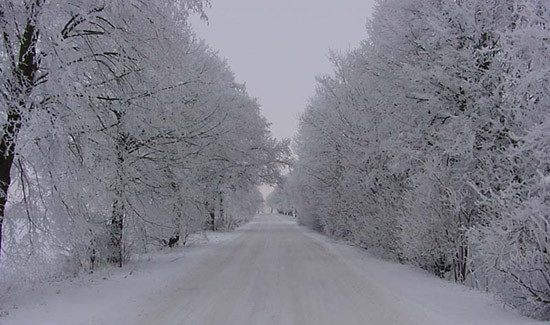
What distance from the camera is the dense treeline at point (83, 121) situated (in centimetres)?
770

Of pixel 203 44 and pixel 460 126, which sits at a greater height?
pixel 203 44

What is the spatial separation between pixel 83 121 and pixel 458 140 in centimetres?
826

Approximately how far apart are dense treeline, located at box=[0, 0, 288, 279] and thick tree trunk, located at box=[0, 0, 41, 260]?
0.02 m

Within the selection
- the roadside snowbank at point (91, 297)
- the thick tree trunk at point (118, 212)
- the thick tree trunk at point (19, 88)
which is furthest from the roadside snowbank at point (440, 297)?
the thick tree trunk at point (19, 88)

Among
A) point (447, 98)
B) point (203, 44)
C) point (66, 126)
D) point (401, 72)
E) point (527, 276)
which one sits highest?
point (203, 44)

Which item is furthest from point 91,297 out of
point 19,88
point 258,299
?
point 19,88

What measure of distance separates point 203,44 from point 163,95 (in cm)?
1810

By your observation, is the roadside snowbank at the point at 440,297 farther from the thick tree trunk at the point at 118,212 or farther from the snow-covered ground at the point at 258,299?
the thick tree trunk at the point at 118,212

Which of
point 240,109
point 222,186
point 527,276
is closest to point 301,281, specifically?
point 527,276

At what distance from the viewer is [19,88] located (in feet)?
25.6

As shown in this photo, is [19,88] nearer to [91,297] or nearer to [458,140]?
[91,297]

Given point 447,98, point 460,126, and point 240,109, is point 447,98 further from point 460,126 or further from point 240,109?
point 240,109

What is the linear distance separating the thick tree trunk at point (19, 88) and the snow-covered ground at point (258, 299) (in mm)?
2000

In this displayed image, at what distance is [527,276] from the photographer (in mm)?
7359
